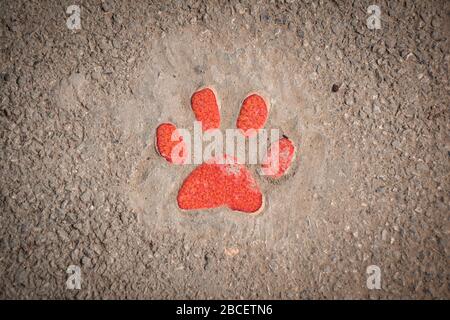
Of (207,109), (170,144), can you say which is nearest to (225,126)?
(207,109)

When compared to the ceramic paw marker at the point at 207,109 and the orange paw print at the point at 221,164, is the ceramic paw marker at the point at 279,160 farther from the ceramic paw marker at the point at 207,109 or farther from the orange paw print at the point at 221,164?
the ceramic paw marker at the point at 207,109

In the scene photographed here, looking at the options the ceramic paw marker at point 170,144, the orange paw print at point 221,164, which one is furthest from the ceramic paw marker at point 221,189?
the ceramic paw marker at point 170,144

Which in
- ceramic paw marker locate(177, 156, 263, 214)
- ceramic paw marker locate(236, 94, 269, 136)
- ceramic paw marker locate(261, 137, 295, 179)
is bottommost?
ceramic paw marker locate(177, 156, 263, 214)

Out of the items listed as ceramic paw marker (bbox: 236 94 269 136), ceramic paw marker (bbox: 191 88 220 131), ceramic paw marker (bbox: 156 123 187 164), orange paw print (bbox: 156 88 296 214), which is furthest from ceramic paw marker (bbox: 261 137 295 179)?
ceramic paw marker (bbox: 156 123 187 164)

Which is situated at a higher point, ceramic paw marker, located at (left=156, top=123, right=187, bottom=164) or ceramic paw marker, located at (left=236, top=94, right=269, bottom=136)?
ceramic paw marker, located at (left=236, top=94, right=269, bottom=136)

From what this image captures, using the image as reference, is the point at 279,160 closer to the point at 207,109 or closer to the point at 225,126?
the point at 225,126

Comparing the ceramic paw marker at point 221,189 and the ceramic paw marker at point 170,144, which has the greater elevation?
the ceramic paw marker at point 170,144

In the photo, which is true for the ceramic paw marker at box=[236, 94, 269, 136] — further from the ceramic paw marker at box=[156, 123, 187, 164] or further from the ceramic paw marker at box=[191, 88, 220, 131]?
the ceramic paw marker at box=[156, 123, 187, 164]
